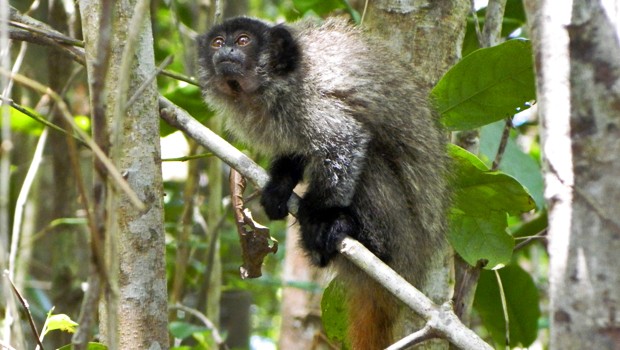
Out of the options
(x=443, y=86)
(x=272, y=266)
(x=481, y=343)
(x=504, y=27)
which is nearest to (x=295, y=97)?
(x=443, y=86)

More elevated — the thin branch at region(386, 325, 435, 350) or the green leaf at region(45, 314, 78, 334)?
the thin branch at region(386, 325, 435, 350)

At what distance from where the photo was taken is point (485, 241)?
3.24 metres

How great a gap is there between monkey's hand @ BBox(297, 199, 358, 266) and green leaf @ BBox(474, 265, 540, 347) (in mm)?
982

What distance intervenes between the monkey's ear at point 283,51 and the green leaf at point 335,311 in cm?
94

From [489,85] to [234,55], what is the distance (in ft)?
Result: 3.65

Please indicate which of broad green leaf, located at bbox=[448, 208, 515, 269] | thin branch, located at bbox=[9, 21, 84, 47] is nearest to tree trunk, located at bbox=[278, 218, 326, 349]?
broad green leaf, located at bbox=[448, 208, 515, 269]

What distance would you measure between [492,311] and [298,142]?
4.30 feet

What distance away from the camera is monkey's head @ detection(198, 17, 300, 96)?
3607mm

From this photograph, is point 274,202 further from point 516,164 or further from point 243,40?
point 516,164

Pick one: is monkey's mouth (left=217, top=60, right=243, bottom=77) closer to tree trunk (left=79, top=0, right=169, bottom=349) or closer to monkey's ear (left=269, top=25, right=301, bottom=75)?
monkey's ear (left=269, top=25, right=301, bottom=75)

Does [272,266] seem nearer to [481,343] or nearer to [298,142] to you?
[298,142]

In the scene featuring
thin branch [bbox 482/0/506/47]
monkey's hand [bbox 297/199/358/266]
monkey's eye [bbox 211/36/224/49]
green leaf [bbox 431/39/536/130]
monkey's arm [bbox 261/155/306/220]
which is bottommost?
monkey's hand [bbox 297/199/358/266]

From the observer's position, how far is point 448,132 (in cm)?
353

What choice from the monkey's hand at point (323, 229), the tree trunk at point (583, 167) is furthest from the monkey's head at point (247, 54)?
the tree trunk at point (583, 167)
